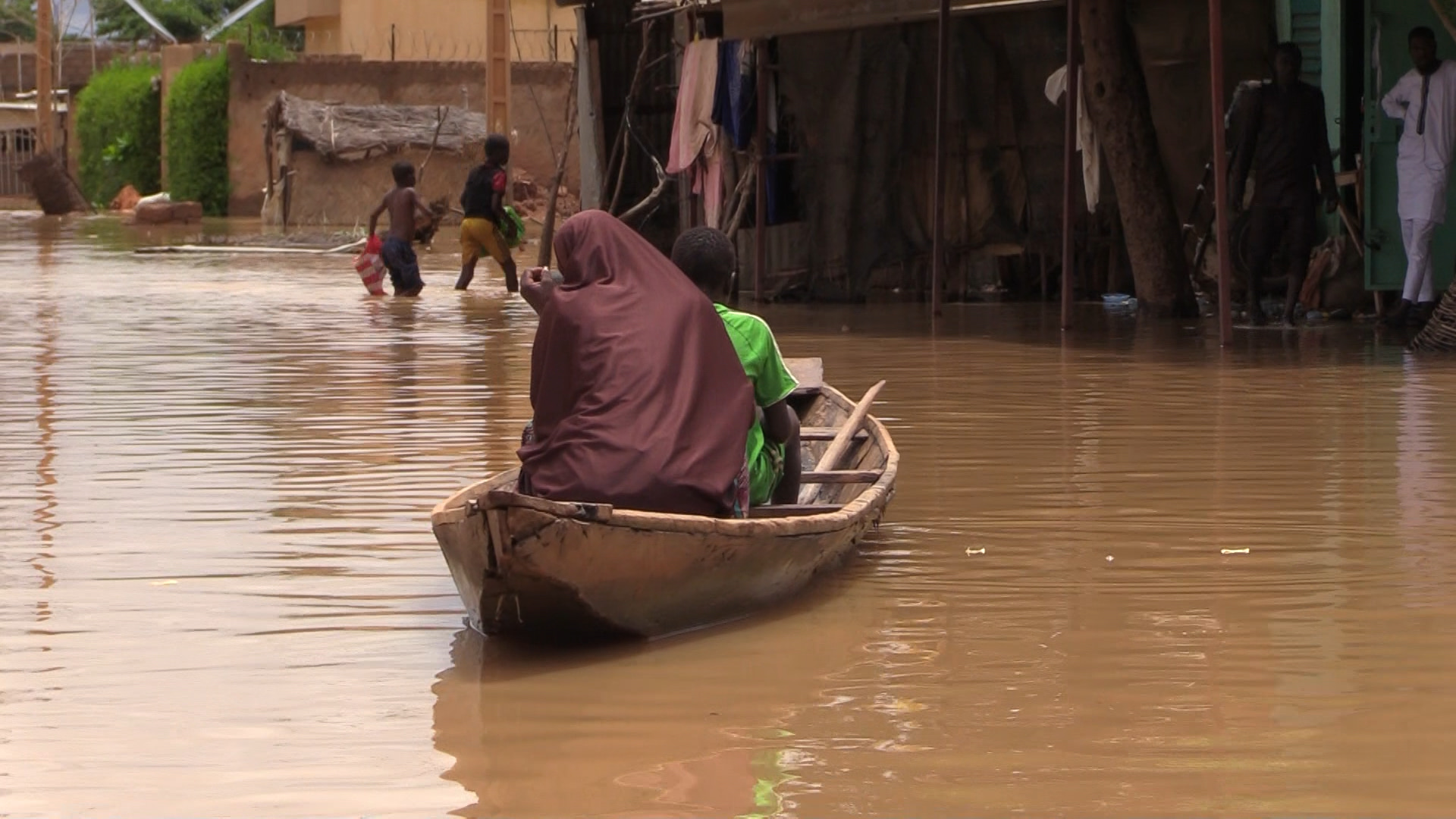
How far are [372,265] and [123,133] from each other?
2741 cm

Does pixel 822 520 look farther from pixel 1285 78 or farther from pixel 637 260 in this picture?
pixel 1285 78

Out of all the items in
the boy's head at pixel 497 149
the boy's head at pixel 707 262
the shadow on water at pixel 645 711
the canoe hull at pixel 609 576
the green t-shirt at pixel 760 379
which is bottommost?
the shadow on water at pixel 645 711

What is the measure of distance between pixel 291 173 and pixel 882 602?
2813cm

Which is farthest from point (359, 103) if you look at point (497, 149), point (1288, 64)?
point (1288, 64)

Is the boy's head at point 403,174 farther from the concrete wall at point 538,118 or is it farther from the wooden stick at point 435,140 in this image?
the concrete wall at point 538,118

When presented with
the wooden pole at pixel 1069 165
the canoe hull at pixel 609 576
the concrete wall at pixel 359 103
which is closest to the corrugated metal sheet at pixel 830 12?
the wooden pole at pixel 1069 165

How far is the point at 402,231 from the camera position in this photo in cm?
1653

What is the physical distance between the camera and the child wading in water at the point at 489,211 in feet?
54.2

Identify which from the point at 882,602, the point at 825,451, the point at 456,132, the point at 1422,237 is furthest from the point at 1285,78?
the point at 456,132

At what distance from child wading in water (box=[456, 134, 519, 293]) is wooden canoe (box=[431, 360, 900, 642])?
11.3 meters

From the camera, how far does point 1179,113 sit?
1440 centimetres

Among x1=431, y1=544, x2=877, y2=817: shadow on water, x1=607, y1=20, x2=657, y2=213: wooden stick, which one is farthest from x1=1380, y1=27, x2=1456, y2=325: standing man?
x1=431, y1=544, x2=877, y2=817: shadow on water

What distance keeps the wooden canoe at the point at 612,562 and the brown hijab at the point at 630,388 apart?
19cm

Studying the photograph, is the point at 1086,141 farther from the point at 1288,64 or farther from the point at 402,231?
the point at 402,231
